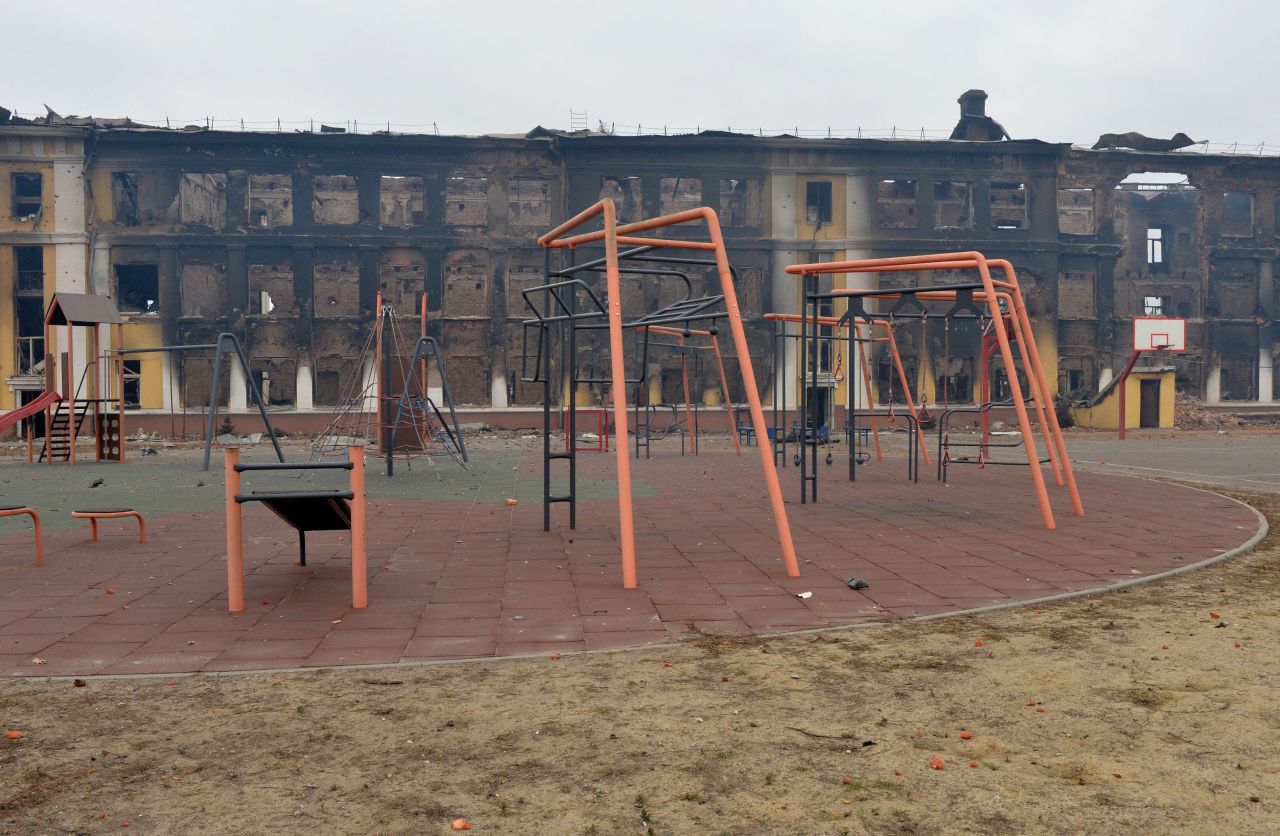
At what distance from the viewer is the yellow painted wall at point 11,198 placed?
3244 centimetres

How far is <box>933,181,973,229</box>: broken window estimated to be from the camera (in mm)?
35688

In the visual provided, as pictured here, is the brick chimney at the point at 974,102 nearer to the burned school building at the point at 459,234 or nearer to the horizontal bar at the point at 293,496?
the burned school building at the point at 459,234

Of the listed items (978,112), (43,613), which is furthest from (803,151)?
(43,613)

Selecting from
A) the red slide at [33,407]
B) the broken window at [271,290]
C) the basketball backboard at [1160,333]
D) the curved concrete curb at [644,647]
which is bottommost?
the curved concrete curb at [644,647]

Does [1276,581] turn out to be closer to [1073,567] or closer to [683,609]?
[1073,567]

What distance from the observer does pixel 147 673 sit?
4.39 metres

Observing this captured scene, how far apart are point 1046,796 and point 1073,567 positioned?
4289 mm

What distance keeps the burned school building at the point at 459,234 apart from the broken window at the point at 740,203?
0.23ft

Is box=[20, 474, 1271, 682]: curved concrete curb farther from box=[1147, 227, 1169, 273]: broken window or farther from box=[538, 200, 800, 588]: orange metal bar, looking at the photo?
box=[1147, 227, 1169, 273]: broken window

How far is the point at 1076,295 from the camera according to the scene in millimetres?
37188

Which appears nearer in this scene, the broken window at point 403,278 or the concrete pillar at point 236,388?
the concrete pillar at point 236,388

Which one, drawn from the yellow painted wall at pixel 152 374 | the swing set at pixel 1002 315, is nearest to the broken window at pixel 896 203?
the yellow painted wall at pixel 152 374

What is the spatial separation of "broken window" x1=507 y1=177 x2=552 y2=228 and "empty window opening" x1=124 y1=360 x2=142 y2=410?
12.7m

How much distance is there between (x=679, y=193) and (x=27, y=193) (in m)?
21.2
